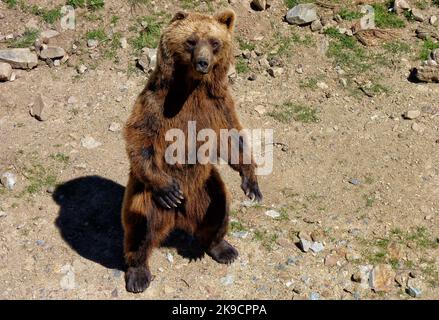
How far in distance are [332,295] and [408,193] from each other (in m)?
1.71

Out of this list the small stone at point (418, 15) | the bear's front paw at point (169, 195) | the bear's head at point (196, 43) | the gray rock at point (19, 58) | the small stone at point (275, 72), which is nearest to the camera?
the bear's head at point (196, 43)

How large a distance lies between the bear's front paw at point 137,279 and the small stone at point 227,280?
0.69 m

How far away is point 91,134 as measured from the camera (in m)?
8.02

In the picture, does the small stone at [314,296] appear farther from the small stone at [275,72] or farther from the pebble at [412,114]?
the small stone at [275,72]

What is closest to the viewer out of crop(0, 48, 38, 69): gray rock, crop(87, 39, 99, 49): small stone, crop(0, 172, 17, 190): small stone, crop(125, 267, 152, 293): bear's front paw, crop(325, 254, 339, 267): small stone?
crop(125, 267, 152, 293): bear's front paw

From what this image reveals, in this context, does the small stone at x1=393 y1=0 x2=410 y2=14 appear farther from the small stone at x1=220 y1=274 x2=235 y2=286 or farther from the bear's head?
the small stone at x1=220 y1=274 x2=235 y2=286

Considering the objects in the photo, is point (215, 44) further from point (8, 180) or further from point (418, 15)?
point (418, 15)

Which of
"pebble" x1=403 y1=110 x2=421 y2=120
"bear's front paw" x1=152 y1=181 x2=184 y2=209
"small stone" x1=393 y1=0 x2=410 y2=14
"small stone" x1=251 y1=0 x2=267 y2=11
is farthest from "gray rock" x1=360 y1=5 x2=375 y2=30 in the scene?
"bear's front paw" x1=152 y1=181 x2=184 y2=209

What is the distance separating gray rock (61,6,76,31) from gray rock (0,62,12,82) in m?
1.00

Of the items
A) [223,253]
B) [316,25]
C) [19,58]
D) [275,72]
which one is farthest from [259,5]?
[223,253]

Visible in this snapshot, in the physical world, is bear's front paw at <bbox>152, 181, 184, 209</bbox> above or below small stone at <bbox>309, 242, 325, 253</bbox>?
above

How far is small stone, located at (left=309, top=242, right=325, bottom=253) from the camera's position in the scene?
21.5ft

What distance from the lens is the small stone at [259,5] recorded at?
929 centimetres

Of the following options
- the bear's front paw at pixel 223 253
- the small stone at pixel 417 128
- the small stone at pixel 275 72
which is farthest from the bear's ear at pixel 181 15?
the small stone at pixel 417 128
